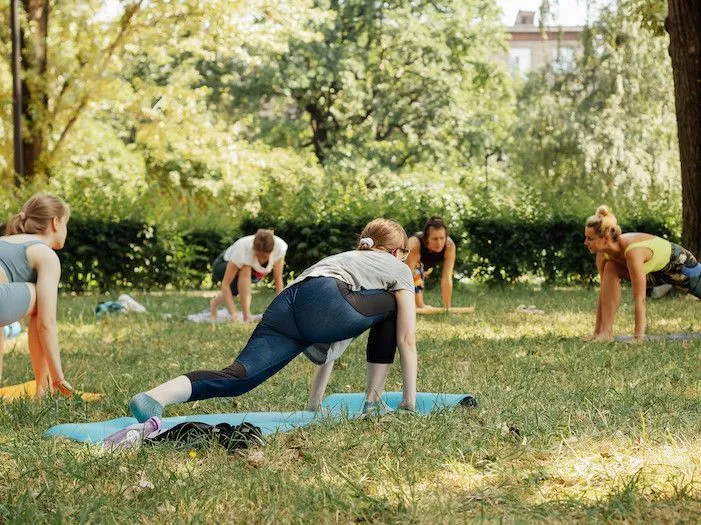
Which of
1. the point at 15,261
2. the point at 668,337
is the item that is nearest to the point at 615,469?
the point at 15,261

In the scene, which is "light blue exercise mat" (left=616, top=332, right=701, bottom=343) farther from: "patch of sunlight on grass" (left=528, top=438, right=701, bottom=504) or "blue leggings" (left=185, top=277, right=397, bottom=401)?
"patch of sunlight on grass" (left=528, top=438, right=701, bottom=504)

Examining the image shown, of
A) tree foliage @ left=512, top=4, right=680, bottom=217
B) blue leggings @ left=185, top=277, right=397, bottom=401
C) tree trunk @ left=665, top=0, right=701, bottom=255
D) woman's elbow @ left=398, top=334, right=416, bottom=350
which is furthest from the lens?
tree foliage @ left=512, top=4, right=680, bottom=217

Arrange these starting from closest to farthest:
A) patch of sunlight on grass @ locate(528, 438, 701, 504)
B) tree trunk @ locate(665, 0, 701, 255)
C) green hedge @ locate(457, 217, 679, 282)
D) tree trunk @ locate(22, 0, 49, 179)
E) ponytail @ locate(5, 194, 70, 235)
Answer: patch of sunlight on grass @ locate(528, 438, 701, 504) → ponytail @ locate(5, 194, 70, 235) → tree trunk @ locate(665, 0, 701, 255) → green hedge @ locate(457, 217, 679, 282) → tree trunk @ locate(22, 0, 49, 179)

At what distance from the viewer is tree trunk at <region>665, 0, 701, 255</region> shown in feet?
47.5

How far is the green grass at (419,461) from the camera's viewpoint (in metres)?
3.75

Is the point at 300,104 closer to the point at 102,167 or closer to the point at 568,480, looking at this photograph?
the point at 102,167

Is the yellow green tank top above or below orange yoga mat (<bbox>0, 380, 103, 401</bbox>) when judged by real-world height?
above

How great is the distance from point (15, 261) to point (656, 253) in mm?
5867

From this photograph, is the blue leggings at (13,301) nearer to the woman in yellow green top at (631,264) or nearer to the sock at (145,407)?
the sock at (145,407)

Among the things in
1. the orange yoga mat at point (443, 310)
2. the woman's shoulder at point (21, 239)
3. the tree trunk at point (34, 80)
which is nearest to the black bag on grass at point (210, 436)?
the woman's shoulder at point (21, 239)

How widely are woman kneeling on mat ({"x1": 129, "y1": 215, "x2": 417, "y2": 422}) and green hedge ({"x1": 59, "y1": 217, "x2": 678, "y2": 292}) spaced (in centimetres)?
1248

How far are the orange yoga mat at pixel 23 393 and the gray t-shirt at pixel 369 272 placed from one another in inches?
74.2

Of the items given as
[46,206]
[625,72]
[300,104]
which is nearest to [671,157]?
[625,72]

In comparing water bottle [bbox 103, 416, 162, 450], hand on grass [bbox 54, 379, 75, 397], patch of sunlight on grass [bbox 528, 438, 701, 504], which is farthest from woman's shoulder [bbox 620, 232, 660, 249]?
water bottle [bbox 103, 416, 162, 450]
